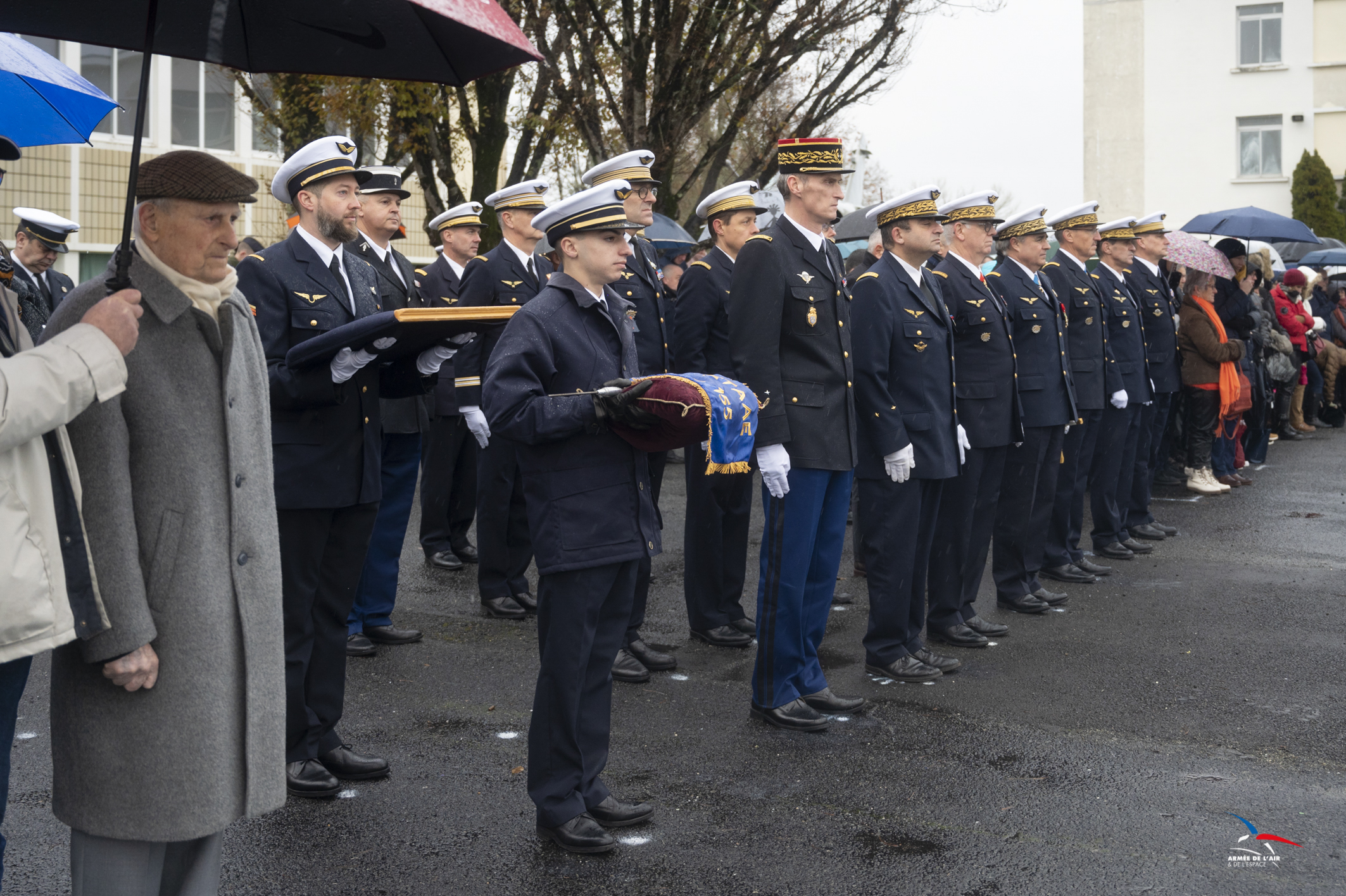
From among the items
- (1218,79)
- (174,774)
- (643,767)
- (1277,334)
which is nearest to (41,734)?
(643,767)

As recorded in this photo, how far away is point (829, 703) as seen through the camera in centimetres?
553

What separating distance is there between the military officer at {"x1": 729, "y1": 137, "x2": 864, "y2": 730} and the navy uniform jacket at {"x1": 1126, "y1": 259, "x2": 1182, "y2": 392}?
17.3ft

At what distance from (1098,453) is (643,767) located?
5.52m

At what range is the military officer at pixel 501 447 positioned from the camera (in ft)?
23.7

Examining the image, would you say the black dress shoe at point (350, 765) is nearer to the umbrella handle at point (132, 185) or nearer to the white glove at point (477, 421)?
the umbrella handle at point (132, 185)

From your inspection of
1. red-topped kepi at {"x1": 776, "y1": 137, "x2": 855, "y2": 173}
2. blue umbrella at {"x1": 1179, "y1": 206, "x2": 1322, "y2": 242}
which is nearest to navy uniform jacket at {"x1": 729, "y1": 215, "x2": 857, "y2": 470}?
red-topped kepi at {"x1": 776, "y1": 137, "x2": 855, "y2": 173}

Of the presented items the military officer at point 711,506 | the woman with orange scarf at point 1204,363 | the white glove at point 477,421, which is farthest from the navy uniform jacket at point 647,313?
the woman with orange scarf at point 1204,363

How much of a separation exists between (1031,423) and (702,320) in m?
2.14

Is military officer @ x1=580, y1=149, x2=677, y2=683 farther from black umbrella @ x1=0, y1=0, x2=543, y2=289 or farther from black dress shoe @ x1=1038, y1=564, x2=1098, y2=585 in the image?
black dress shoe @ x1=1038, y1=564, x2=1098, y2=585

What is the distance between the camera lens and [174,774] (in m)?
2.78

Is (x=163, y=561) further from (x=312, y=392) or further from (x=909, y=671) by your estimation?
(x=909, y=671)

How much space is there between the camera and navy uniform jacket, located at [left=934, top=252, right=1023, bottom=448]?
6.92 metres

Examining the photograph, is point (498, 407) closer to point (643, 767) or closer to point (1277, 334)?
point (643, 767)

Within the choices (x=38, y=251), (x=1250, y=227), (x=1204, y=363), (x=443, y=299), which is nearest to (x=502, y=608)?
(x=443, y=299)
